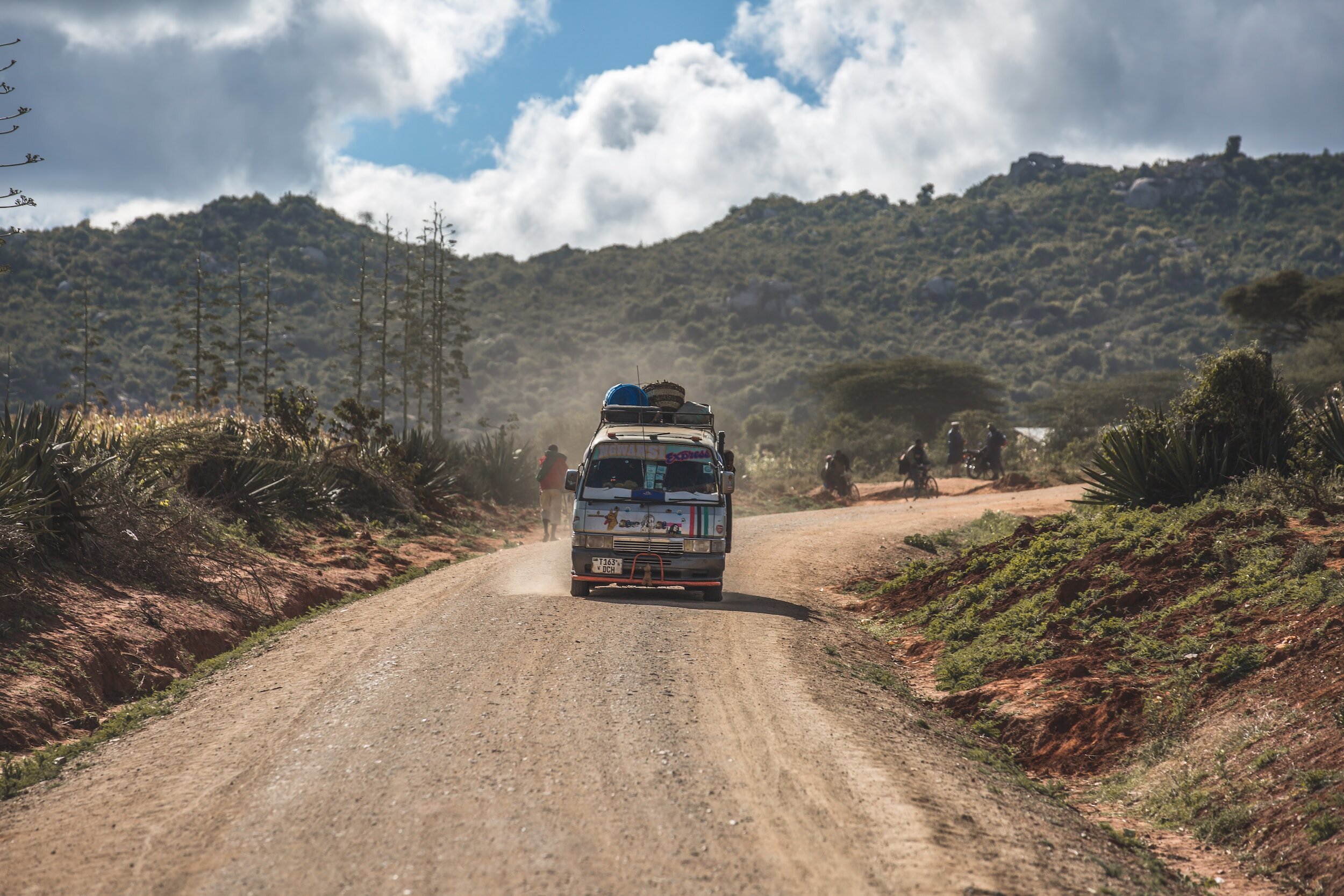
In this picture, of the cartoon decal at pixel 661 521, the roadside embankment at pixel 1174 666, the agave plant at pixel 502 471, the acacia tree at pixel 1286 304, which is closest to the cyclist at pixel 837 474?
the agave plant at pixel 502 471

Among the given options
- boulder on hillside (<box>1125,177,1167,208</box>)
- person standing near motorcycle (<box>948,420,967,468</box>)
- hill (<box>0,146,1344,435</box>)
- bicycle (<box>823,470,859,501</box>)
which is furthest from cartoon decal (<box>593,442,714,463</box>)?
boulder on hillside (<box>1125,177,1167,208</box>)

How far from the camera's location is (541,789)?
19.4 ft

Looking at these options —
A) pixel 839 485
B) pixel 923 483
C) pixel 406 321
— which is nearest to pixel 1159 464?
pixel 923 483

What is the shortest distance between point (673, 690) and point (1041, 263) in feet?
397

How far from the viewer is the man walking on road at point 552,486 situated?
21.9 meters

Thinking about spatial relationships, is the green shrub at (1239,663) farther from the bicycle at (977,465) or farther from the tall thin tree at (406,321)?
the tall thin tree at (406,321)

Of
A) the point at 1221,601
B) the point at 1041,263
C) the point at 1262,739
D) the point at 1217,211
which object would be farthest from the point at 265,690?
the point at 1217,211

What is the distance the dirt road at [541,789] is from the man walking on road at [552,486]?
1150cm

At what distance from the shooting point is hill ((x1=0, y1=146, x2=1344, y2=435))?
83.8 meters

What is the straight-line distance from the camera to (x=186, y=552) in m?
12.1

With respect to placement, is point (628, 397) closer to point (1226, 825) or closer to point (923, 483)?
point (1226, 825)

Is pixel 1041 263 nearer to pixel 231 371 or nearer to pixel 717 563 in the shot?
pixel 231 371

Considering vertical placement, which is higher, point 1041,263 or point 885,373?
point 1041,263

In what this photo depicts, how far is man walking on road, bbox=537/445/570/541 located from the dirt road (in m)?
11.5
